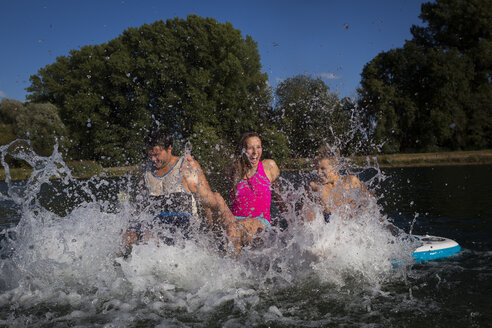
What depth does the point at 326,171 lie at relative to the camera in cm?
650

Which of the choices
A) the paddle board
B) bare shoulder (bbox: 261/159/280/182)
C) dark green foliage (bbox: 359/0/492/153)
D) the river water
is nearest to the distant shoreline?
dark green foliage (bbox: 359/0/492/153)

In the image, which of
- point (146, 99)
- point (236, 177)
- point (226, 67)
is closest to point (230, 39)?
point (226, 67)

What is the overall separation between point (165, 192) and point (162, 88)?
2928cm

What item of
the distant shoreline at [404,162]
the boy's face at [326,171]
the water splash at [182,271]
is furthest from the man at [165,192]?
the distant shoreline at [404,162]

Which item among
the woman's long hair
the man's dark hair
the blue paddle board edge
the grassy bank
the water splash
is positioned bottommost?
the blue paddle board edge

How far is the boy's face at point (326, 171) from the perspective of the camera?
6464mm

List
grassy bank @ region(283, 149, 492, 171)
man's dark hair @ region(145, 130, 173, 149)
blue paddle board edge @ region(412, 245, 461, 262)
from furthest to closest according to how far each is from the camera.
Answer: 1. grassy bank @ region(283, 149, 492, 171)
2. blue paddle board edge @ region(412, 245, 461, 262)
3. man's dark hair @ region(145, 130, 173, 149)

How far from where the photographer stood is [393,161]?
2812 cm

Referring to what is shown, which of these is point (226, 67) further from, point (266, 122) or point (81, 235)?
point (81, 235)

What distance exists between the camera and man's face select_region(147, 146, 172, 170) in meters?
5.39

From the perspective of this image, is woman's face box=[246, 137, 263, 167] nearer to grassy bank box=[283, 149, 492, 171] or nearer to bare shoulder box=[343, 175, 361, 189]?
bare shoulder box=[343, 175, 361, 189]

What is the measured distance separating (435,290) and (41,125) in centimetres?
3568

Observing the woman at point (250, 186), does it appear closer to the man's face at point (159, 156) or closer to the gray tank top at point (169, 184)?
the gray tank top at point (169, 184)

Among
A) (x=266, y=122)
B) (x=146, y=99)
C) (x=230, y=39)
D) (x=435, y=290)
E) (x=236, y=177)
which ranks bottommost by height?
(x=435, y=290)
